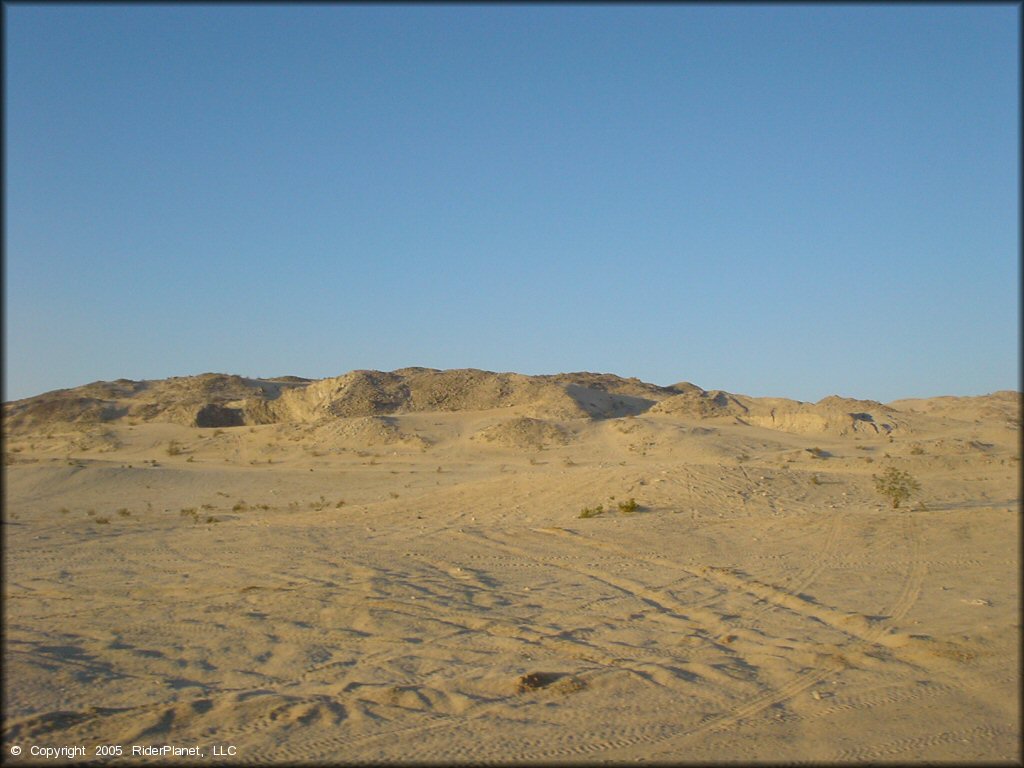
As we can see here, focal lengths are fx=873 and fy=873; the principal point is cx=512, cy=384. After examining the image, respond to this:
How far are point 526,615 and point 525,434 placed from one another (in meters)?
A: 25.8

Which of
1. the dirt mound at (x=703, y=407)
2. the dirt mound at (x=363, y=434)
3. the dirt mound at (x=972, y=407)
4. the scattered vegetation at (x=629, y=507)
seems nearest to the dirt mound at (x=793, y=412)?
the dirt mound at (x=703, y=407)

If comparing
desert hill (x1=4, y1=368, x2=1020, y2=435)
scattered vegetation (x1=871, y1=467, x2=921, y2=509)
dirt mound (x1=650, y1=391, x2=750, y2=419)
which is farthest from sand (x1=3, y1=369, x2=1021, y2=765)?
dirt mound (x1=650, y1=391, x2=750, y2=419)

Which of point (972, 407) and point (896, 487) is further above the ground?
point (972, 407)

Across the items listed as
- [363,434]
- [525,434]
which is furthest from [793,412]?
[363,434]

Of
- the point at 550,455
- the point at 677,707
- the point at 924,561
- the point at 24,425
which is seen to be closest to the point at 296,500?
the point at 550,455

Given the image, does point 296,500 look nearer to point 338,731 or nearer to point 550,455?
point 550,455

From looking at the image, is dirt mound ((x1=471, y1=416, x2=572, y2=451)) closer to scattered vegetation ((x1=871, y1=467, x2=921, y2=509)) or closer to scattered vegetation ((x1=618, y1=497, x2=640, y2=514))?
scattered vegetation ((x1=618, y1=497, x2=640, y2=514))

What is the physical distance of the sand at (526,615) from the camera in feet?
23.3

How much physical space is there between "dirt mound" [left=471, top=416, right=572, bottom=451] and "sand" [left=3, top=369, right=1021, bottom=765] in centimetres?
915

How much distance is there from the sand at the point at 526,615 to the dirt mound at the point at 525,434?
9153 mm

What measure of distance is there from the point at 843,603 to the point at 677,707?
4.52 m

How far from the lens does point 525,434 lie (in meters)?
36.8

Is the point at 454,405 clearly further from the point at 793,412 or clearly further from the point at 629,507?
the point at 629,507

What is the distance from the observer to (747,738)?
6926mm
